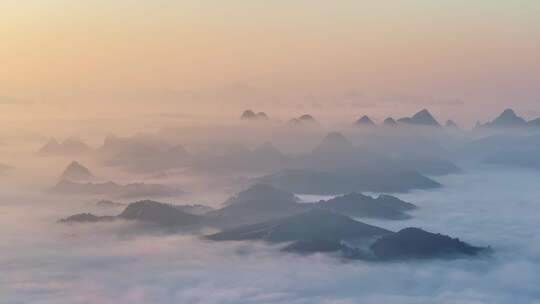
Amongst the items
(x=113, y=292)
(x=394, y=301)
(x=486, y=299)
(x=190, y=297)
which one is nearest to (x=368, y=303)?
(x=394, y=301)

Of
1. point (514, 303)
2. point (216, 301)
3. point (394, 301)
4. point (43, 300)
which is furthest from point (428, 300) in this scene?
point (43, 300)

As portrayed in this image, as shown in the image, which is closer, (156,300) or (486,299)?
(156,300)

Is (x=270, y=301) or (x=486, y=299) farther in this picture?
(x=486, y=299)

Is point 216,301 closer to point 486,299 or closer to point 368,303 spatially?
point 368,303

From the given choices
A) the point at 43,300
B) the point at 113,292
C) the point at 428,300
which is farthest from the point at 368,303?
the point at 43,300

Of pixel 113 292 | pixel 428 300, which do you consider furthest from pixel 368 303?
pixel 113 292

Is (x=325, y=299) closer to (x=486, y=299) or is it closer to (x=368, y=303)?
(x=368, y=303)

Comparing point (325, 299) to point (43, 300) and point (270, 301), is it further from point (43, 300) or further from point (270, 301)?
point (43, 300)
